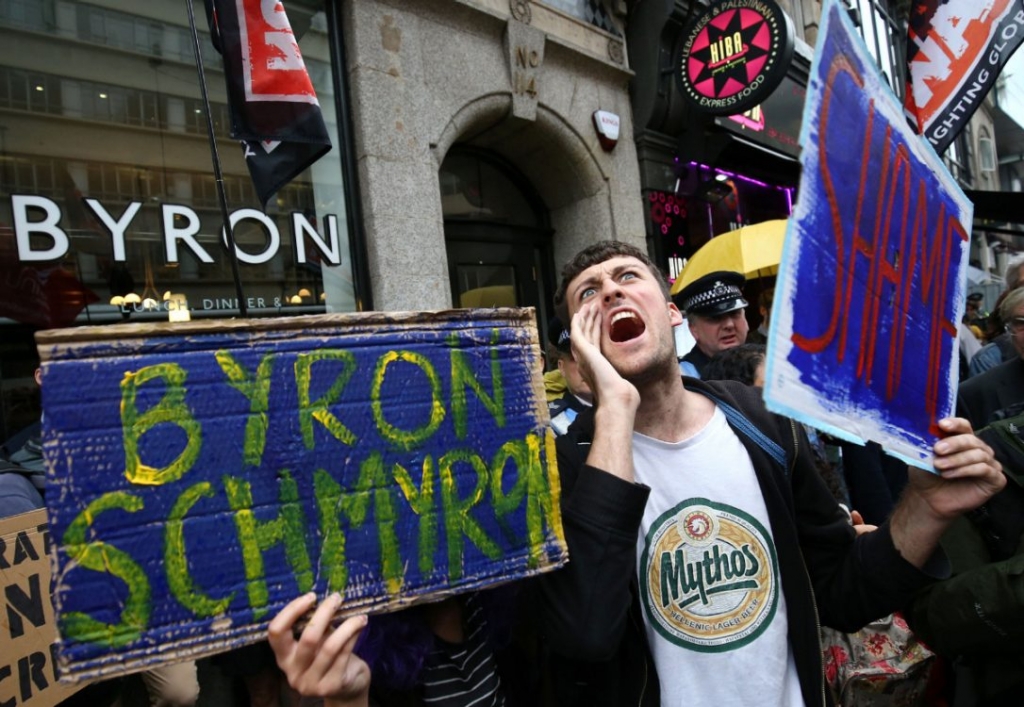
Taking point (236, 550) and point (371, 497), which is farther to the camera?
point (371, 497)

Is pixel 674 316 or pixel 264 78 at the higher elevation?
pixel 264 78

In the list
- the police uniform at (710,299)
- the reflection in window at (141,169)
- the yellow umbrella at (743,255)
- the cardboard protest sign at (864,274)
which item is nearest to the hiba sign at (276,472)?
the cardboard protest sign at (864,274)

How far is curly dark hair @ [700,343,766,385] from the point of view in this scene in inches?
114

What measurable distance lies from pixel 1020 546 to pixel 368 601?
169 cm

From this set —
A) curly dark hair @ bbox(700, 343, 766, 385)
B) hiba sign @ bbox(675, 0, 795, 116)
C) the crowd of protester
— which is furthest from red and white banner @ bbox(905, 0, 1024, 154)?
the crowd of protester

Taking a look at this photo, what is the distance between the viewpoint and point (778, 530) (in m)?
1.54

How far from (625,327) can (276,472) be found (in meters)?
0.97

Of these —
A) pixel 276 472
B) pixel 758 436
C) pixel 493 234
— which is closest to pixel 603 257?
pixel 758 436

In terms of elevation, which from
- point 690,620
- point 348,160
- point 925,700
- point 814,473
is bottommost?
point 925,700

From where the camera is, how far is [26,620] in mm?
1566

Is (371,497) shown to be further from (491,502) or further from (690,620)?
(690,620)

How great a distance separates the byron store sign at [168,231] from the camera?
3645mm

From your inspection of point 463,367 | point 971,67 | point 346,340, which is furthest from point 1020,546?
point 971,67

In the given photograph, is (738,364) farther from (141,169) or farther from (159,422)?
(141,169)
